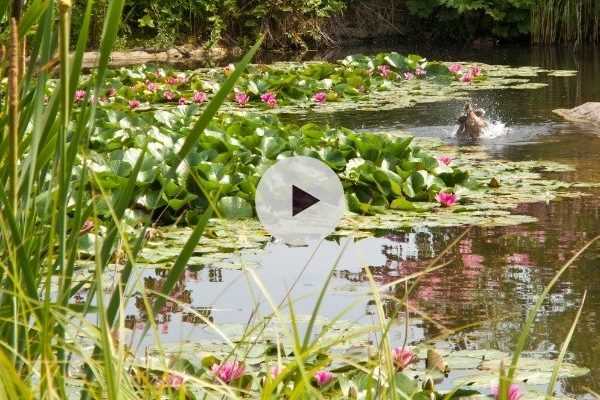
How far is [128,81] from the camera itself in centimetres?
1043

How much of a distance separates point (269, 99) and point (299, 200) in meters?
3.57

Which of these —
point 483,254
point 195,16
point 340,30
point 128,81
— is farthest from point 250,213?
point 340,30

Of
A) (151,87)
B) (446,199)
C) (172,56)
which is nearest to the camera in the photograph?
(446,199)

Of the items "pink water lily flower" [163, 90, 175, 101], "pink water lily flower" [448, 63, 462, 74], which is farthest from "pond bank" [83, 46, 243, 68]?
"pink water lily flower" [163, 90, 175, 101]

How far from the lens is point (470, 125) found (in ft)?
25.3

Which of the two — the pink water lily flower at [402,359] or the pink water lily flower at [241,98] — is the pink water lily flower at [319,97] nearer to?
the pink water lily flower at [241,98]

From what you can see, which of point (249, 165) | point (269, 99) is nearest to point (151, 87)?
point (269, 99)

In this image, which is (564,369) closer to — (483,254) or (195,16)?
(483,254)

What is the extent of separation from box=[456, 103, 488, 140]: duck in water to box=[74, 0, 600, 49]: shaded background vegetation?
806cm

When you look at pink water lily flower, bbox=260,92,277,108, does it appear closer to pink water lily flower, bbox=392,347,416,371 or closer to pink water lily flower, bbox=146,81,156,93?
pink water lily flower, bbox=146,81,156,93

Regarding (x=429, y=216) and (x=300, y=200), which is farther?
(x=300, y=200)

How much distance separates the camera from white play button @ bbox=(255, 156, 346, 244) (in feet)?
16.5

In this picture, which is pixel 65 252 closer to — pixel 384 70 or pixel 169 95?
pixel 169 95

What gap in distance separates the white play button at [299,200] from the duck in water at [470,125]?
5.75 ft
